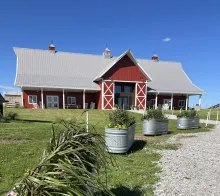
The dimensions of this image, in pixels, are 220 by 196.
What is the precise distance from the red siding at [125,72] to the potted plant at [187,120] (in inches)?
571

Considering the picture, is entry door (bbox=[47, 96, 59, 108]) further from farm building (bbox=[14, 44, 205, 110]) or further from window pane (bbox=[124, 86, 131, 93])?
window pane (bbox=[124, 86, 131, 93])

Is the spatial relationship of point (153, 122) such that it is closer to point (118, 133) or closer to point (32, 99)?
point (118, 133)

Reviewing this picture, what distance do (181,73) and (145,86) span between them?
32.0 ft

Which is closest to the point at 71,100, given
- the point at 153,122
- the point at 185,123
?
the point at 185,123

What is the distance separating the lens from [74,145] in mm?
1719

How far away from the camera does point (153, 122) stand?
864 cm

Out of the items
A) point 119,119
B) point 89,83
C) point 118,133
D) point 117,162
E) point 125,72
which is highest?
point 125,72

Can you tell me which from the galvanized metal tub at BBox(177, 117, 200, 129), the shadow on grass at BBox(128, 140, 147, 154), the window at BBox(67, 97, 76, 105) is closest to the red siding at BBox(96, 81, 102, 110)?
the window at BBox(67, 97, 76, 105)

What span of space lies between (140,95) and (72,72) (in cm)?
960

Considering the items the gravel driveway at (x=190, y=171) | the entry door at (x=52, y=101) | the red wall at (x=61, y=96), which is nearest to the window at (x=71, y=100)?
the red wall at (x=61, y=96)

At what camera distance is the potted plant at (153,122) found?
8.64 meters

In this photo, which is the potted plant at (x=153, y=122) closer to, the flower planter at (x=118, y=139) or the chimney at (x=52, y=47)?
the flower planter at (x=118, y=139)

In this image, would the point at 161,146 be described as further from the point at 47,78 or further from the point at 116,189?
the point at 47,78

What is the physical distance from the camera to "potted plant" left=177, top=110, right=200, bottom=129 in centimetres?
1099
